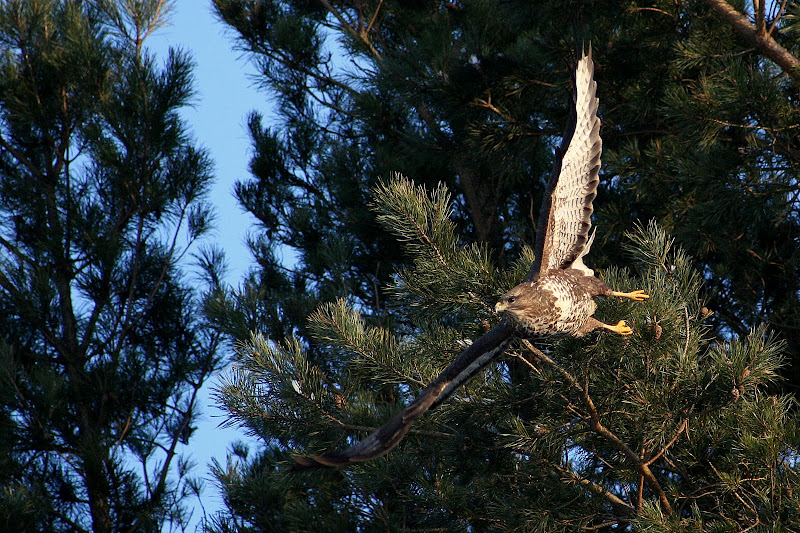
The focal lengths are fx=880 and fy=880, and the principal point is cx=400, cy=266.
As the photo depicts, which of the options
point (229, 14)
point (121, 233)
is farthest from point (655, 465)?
point (229, 14)

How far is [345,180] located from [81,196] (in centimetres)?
263

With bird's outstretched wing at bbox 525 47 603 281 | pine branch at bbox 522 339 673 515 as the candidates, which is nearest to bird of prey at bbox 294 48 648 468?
bird's outstretched wing at bbox 525 47 603 281

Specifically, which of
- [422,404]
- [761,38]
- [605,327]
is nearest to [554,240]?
[605,327]

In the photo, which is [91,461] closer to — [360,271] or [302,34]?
[360,271]

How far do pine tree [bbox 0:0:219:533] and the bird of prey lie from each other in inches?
154

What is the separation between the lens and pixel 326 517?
216 inches

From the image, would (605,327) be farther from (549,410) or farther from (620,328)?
(549,410)

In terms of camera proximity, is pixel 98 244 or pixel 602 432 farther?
pixel 98 244

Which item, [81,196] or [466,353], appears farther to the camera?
[81,196]

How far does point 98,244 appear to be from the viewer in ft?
25.9

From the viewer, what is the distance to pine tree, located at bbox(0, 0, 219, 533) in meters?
7.31

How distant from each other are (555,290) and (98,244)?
523 centimetres

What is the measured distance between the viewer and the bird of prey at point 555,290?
3.85m

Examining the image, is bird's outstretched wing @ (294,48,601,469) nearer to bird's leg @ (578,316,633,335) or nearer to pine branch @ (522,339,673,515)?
pine branch @ (522,339,673,515)
